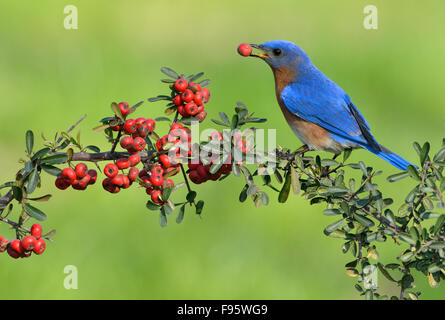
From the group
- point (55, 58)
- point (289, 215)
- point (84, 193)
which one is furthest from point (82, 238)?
point (55, 58)

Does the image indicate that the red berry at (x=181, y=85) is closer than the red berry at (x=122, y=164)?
No

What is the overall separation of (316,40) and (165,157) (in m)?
5.85

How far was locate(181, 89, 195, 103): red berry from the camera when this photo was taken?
263cm

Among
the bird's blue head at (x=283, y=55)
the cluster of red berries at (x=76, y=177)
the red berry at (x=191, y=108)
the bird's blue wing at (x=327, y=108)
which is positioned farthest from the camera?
the bird's blue head at (x=283, y=55)

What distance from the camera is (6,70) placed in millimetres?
7012

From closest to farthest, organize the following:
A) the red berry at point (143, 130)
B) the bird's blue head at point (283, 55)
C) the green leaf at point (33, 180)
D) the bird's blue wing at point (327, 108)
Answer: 1. the green leaf at point (33, 180)
2. the red berry at point (143, 130)
3. the bird's blue wing at point (327, 108)
4. the bird's blue head at point (283, 55)

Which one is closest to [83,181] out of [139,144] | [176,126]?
[139,144]

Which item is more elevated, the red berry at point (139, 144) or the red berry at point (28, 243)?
the red berry at point (139, 144)

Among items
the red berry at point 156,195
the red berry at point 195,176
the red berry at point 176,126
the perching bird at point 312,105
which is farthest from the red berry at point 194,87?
the perching bird at point 312,105

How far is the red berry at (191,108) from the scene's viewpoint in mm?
2621

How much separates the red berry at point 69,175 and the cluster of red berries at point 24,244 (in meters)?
0.23

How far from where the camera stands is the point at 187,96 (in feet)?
8.64

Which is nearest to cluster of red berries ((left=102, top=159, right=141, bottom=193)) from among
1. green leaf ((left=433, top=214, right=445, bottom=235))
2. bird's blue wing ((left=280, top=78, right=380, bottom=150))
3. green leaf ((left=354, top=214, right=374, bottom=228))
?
green leaf ((left=354, top=214, right=374, bottom=228))

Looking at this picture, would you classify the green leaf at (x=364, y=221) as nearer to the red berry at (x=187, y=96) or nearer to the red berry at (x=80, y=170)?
the red berry at (x=187, y=96)
